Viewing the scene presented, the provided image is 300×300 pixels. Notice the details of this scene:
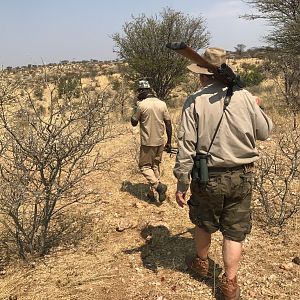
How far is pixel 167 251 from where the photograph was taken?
360cm

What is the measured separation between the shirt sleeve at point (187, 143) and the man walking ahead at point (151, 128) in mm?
2127

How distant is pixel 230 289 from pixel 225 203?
61 cm

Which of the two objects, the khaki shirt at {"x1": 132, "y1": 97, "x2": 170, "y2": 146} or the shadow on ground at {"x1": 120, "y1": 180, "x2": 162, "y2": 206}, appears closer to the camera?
the khaki shirt at {"x1": 132, "y1": 97, "x2": 170, "y2": 146}

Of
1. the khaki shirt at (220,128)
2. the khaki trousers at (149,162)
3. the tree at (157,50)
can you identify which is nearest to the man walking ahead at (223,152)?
the khaki shirt at (220,128)

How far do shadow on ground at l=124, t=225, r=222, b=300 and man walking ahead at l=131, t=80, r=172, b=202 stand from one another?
0.89 m

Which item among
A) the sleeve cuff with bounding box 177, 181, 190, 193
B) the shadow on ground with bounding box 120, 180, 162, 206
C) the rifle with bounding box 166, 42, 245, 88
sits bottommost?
the shadow on ground with bounding box 120, 180, 162, 206

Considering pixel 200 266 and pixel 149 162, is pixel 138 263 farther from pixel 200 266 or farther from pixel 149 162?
pixel 149 162

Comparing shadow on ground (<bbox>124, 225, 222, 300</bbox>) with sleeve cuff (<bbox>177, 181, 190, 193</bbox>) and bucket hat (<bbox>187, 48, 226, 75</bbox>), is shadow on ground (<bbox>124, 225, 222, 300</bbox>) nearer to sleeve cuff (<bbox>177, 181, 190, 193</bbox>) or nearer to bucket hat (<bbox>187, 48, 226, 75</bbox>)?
sleeve cuff (<bbox>177, 181, 190, 193</bbox>)

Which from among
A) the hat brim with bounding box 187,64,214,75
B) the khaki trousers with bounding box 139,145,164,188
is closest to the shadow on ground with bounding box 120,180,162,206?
the khaki trousers with bounding box 139,145,164,188

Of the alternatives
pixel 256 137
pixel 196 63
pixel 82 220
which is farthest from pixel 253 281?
pixel 82 220

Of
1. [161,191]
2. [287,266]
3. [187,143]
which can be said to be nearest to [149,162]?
[161,191]

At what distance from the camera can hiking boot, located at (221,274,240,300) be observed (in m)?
2.74

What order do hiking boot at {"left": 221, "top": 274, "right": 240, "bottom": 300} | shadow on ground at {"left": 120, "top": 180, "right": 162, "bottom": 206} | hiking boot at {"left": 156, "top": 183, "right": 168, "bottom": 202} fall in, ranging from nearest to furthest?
hiking boot at {"left": 221, "top": 274, "right": 240, "bottom": 300}
hiking boot at {"left": 156, "top": 183, "right": 168, "bottom": 202}
shadow on ground at {"left": 120, "top": 180, "right": 162, "bottom": 206}

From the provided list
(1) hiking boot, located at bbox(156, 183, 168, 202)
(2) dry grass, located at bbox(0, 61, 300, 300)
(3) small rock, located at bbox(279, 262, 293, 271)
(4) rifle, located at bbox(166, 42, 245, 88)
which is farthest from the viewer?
(1) hiking boot, located at bbox(156, 183, 168, 202)
